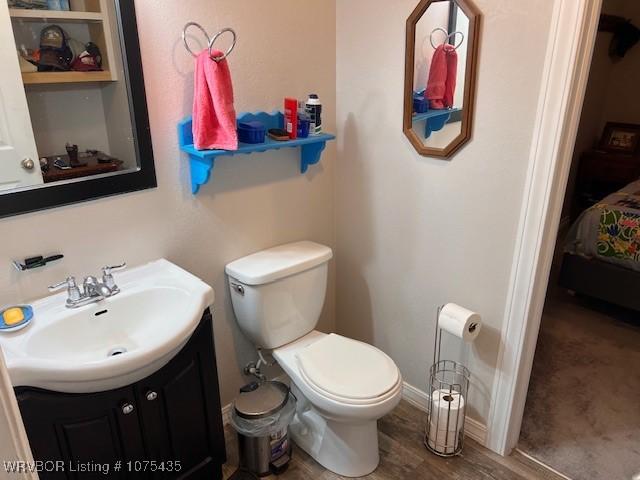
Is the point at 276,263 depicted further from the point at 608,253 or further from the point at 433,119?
the point at 608,253

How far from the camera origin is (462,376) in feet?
6.68

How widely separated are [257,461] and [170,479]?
0.39 meters

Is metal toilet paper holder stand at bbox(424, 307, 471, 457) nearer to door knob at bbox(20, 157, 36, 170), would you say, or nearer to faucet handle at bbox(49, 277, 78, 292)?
faucet handle at bbox(49, 277, 78, 292)

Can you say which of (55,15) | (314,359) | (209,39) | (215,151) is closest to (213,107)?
(215,151)

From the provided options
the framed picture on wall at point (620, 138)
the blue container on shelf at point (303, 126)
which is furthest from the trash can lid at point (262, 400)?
the framed picture on wall at point (620, 138)

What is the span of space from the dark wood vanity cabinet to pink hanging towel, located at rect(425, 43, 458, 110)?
114 centimetres

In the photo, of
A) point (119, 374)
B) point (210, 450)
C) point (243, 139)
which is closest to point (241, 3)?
point (243, 139)

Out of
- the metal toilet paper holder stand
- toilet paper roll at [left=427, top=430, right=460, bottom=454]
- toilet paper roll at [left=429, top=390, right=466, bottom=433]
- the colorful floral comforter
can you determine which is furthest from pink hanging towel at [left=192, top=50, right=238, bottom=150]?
the colorful floral comforter

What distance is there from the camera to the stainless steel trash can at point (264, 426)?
1.82 m

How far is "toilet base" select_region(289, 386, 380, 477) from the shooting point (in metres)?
1.83

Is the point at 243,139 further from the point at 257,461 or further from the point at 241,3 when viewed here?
the point at 257,461

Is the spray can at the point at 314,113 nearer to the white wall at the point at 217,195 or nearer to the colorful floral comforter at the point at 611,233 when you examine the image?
the white wall at the point at 217,195

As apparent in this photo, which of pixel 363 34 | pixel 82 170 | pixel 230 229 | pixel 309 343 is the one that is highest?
pixel 363 34

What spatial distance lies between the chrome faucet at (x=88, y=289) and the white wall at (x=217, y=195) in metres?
0.06
